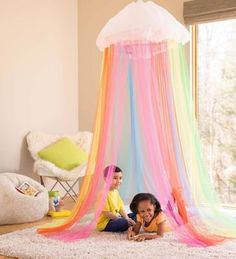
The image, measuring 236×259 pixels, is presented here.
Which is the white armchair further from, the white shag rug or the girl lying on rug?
the girl lying on rug

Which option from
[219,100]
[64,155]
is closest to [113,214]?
[64,155]

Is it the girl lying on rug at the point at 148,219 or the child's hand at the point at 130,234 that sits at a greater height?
the girl lying on rug at the point at 148,219

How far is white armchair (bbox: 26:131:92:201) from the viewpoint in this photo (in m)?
5.01

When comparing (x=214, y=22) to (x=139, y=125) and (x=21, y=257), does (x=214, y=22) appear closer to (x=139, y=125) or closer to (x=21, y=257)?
(x=139, y=125)

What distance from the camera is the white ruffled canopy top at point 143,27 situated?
347 centimetres

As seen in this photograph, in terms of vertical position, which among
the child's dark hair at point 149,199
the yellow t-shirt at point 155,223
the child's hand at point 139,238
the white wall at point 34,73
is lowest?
the child's hand at point 139,238

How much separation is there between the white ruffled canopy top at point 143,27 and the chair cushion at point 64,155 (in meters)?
1.97

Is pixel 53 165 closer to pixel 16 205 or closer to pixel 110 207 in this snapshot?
pixel 16 205

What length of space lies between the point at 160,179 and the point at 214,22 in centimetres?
236

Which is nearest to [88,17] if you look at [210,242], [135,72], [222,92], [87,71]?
[87,71]

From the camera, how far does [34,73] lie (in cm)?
555

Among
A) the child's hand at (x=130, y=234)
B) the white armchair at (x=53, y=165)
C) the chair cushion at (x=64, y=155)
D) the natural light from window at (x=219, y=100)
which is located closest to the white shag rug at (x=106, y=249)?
the child's hand at (x=130, y=234)

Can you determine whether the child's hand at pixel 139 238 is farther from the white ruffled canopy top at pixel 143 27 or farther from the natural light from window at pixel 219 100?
the natural light from window at pixel 219 100

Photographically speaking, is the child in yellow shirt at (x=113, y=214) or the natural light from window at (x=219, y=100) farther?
the natural light from window at (x=219, y=100)
